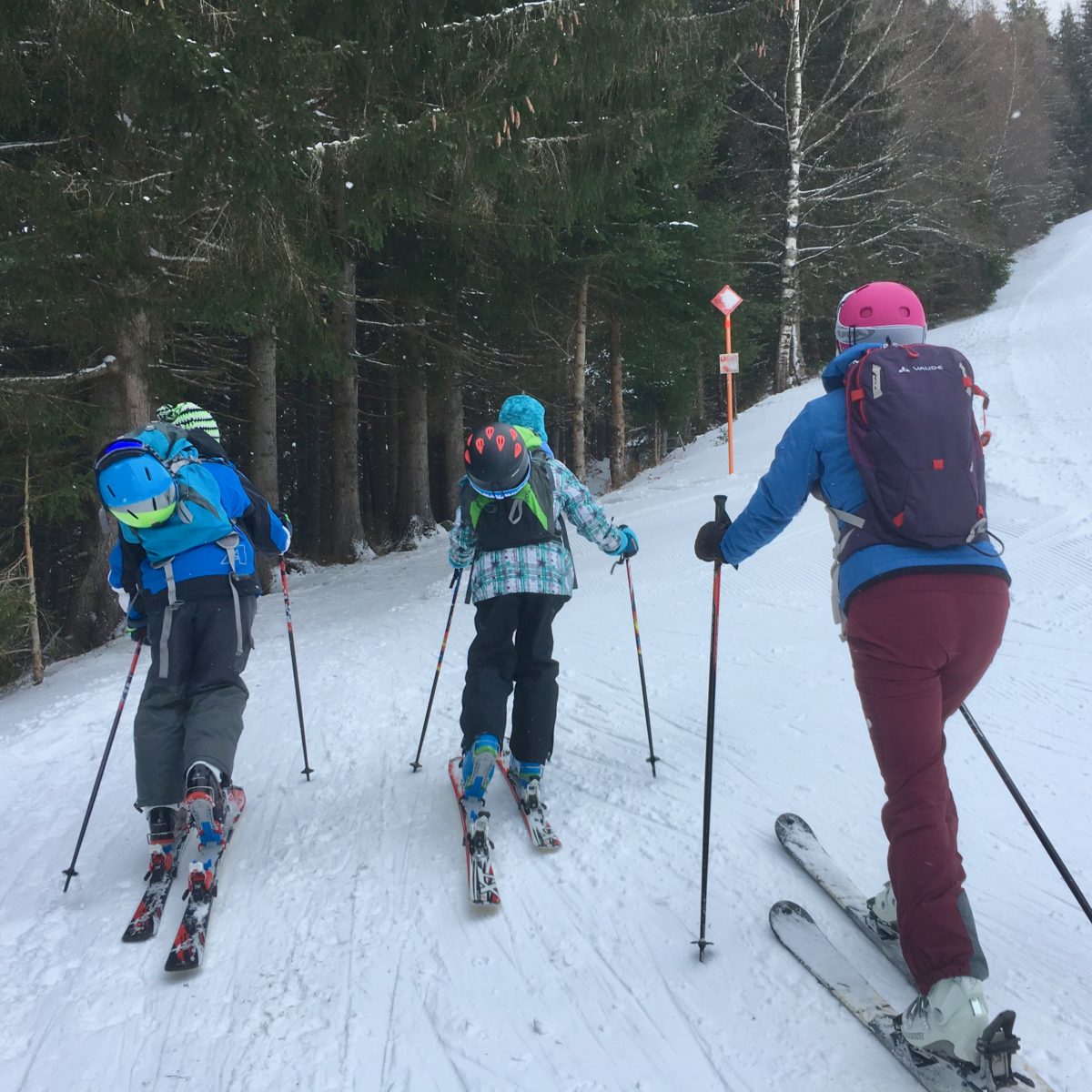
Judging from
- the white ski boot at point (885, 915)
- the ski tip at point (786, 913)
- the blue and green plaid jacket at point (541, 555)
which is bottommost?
the ski tip at point (786, 913)

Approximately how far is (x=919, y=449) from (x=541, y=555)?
78.8 inches

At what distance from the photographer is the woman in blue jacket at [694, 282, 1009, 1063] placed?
82.1 inches

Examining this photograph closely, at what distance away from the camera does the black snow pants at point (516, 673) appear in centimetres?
382

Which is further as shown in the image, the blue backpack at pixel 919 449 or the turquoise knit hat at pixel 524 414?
the turquoise knit hat at pixel 524 414

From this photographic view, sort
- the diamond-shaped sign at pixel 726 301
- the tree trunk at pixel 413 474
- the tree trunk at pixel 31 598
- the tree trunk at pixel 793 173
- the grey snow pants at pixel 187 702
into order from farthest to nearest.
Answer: the tree trunk at pixel 793 173, the tree trunk at pixel 413 474, the diamond-shaped sign at pixel 726 301, the tree trunk at pixel 31 598, the grey snow pants at pixel 187 702

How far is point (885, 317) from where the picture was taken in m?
2.53

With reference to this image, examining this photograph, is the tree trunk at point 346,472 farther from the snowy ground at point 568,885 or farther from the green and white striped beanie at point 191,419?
the green and white striped beanie at point 191,419

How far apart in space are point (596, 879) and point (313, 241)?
24.5ft

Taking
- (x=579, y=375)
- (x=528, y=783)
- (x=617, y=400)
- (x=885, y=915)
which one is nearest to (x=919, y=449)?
(x=885, y=915)

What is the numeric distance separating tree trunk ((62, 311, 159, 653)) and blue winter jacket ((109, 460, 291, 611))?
5.34 meters

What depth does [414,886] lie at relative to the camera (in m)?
3.44

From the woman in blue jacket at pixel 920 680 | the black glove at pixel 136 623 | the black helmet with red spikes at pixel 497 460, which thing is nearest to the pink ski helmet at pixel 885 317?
the woman in blue jacket at pixel 920 680

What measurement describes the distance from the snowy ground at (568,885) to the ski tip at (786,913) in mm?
94

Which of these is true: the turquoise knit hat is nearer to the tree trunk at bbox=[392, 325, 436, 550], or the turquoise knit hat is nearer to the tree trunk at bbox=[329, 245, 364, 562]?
the tree trunk at bbox=[329, 245, 364, 562]
